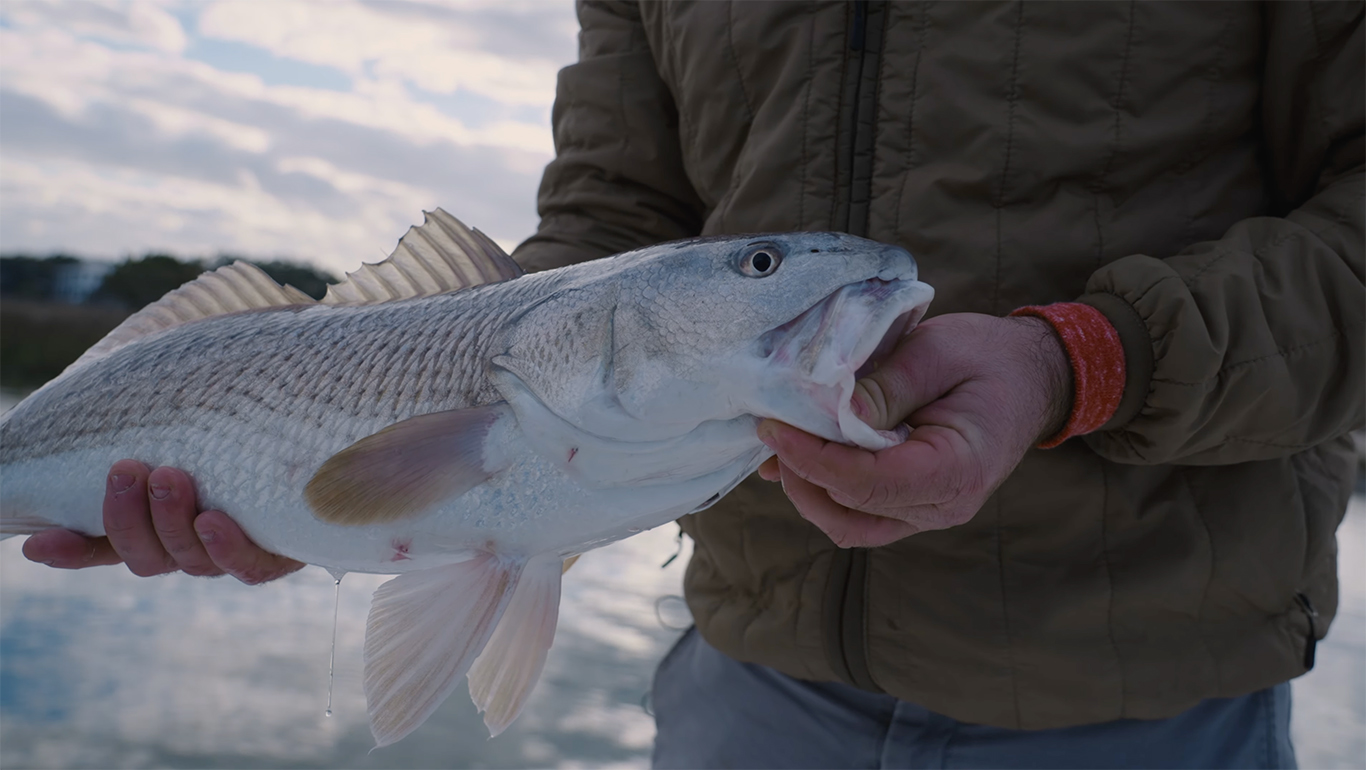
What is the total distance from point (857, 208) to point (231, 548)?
1.51m

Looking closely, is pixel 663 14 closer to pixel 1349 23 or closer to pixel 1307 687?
pixel 1349 23

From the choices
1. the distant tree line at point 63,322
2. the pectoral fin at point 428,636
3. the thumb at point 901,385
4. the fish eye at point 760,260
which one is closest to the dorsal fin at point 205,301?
the pectoral fin at point 428,636

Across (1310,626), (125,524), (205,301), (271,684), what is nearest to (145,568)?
(125,524)

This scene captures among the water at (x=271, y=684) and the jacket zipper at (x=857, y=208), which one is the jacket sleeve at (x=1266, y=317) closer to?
the jacket zipper at (x=857, y=208)

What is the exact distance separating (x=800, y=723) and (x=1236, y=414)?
4.02 feet

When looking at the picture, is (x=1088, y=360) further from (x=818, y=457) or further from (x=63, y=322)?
(x=63, y=322)

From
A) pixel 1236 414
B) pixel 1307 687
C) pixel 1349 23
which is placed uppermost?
pixel 1349 23

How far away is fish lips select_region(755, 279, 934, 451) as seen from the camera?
1.22 m

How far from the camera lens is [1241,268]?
62.2 inches

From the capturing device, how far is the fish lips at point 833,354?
1223 millimetres

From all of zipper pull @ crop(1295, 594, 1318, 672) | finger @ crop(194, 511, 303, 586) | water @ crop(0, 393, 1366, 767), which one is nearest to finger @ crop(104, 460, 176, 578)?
finger @ crop(194, 511, 303, 586)

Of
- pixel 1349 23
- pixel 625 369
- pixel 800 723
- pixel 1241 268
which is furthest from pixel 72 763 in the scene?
pixel 1349 23

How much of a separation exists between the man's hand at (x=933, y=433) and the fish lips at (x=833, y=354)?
3 centimetres

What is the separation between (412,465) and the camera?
1.53 metres
